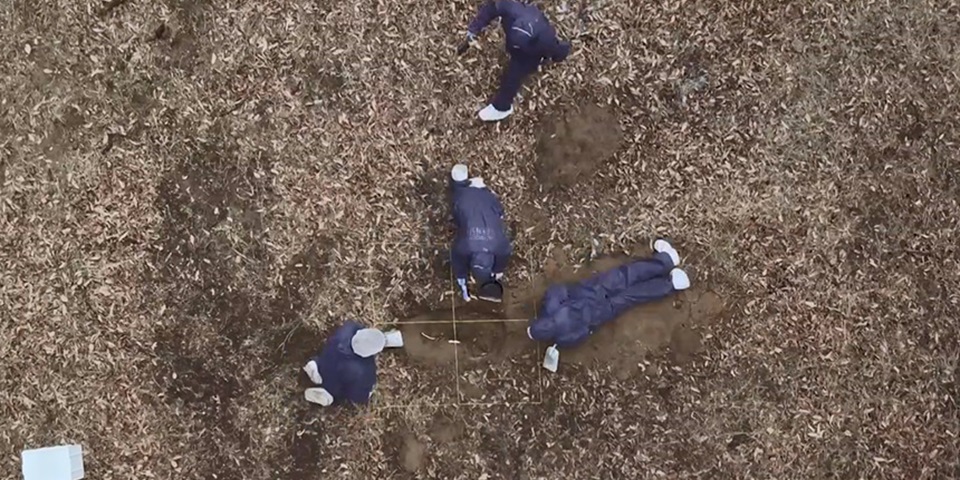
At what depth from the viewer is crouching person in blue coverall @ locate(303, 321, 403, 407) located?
17.0ft

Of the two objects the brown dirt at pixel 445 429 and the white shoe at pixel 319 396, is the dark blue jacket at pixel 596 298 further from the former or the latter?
the white shoe at pixel 319 396

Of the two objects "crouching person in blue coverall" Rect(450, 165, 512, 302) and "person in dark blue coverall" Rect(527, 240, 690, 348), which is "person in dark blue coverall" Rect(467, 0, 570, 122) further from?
"person in dark blue coverall" Rect(527, 240, 690, 348)

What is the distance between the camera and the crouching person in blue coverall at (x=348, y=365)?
→ 5.19m

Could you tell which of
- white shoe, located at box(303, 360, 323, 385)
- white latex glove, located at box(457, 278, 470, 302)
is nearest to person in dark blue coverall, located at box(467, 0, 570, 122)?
white latex glove, located at box(457, 278, 470, 302)

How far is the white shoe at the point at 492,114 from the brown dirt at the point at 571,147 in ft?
0.83

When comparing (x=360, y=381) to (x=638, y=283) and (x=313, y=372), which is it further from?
(x=638, y=283)

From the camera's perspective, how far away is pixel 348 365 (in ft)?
17.4

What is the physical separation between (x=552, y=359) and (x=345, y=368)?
130 cm

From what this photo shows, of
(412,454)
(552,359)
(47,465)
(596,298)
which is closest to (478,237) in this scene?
(596,298)

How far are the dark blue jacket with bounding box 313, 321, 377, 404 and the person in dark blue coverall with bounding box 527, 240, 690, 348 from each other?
101cm

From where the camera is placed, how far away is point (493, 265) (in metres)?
5.43

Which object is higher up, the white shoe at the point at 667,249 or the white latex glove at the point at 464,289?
the white shoe at the point at 667,249

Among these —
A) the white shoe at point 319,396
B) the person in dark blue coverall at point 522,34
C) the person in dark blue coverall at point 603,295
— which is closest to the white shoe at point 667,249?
the person in dark blue coverall at point 603,295

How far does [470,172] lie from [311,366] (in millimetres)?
1563
